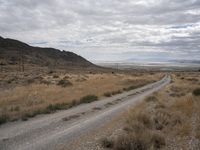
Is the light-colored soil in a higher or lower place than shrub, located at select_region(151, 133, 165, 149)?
lower

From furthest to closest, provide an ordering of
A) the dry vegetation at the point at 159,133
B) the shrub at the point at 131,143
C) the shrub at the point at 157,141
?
the shrub at the point at 157,141 < the dry vegetation at the point at 159,133 < the shrub at the point at 131,143

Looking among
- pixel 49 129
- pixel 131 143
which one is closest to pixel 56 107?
pixel 49 129

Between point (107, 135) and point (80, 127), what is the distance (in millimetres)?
1716

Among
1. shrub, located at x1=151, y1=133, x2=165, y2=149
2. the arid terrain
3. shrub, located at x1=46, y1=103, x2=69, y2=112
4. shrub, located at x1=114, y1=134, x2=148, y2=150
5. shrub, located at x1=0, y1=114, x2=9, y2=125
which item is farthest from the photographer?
shrub, located at x1=46, y1=103, x2=69, y2=112

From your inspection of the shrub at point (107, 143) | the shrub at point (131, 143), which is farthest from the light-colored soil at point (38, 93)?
the shrub at point (131, 143)

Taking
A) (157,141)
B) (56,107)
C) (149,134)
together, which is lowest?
(56,107)

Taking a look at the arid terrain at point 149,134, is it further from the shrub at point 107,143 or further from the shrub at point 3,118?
the shrub at point 3,118

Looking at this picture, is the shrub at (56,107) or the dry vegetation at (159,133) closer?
the dry vegetation at (159,133)

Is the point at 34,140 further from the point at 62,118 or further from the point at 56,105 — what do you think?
the point at 56,105

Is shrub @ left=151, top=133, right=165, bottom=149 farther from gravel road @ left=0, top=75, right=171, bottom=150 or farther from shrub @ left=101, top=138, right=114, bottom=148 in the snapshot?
gravel road @ left=0, top=75, right=171, bottom=150

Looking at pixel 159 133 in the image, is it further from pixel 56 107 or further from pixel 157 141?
pixel 56 107

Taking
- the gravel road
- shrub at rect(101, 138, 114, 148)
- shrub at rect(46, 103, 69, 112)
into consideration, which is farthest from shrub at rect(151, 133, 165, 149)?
shrub at rect(46, 103, 69, 112)

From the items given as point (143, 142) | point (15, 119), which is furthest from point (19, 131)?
point (143, 142)

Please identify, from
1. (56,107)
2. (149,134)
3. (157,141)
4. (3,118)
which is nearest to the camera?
(157,141)
